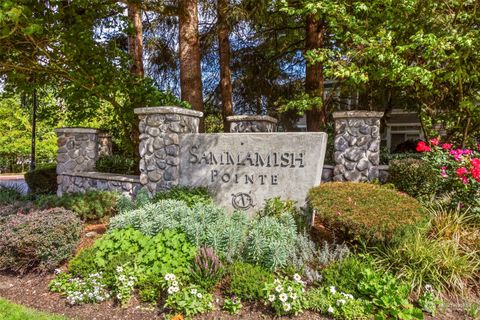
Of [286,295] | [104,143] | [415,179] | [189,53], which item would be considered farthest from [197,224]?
[104,143]

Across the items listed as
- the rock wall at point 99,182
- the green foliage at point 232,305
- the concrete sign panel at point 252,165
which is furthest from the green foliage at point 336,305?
the rock wall at point 99,182

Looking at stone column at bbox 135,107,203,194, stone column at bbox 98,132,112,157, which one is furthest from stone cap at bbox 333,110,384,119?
stone column at bbox 98,132,112,157

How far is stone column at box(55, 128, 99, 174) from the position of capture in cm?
836

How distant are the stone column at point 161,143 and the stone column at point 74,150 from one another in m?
2.57

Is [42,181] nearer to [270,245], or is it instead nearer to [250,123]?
[250,123]

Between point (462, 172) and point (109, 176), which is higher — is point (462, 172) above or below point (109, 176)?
above

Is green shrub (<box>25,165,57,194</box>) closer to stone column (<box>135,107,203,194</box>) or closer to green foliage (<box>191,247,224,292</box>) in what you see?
stone column (<box>135,107,203,194</box>)

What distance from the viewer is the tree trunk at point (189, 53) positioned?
8.13 metres

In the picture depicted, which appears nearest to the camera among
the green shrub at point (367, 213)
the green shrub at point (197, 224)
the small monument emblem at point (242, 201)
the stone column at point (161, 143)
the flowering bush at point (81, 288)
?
the flowering bush at point (81, 288)

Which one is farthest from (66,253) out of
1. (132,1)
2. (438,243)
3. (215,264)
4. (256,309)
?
(132,1)

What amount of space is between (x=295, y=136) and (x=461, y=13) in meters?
4.53

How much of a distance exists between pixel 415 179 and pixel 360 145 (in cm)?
110

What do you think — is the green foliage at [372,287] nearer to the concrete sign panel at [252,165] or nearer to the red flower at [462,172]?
the concrete sign panel at [252,165]

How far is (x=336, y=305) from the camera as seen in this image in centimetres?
320
